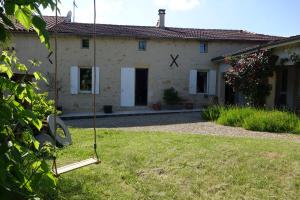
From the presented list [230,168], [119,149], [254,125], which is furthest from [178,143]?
[254,125]

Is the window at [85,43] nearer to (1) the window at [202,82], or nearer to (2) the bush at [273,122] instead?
(1) the window at [202,82]

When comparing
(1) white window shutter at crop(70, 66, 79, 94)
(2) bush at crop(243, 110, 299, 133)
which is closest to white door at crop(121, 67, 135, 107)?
(1) white window shutter at crop(70, 66, 79, 94)

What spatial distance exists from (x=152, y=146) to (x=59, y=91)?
11023 mm

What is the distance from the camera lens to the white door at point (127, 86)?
709 inches

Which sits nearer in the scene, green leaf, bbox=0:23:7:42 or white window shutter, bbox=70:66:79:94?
green leaf, bbox=0:23:7:42

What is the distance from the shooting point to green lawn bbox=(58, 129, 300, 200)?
4934 millimetres

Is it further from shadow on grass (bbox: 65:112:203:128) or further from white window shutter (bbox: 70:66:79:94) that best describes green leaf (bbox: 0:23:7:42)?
white window shutter (bbox: 70:66:79:94)

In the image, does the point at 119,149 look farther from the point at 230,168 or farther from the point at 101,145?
the point at 230,168

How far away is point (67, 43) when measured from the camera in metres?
17.4

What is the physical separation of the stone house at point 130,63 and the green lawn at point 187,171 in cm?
1023

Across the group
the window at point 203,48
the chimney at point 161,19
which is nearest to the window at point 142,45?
the window at point 203,48

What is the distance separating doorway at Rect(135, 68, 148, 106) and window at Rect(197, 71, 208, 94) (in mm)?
2592

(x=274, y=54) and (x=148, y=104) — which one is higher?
(x=274, y=54)

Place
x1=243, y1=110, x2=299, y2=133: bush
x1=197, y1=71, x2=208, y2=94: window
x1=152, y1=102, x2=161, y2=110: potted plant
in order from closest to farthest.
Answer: x1=243, y1=110, x2=299, y2=133: bush
x1=152, y1=102, x2=161, y2=110: potted plant
x1=197, y1=71, x2=208, y2=94: window
